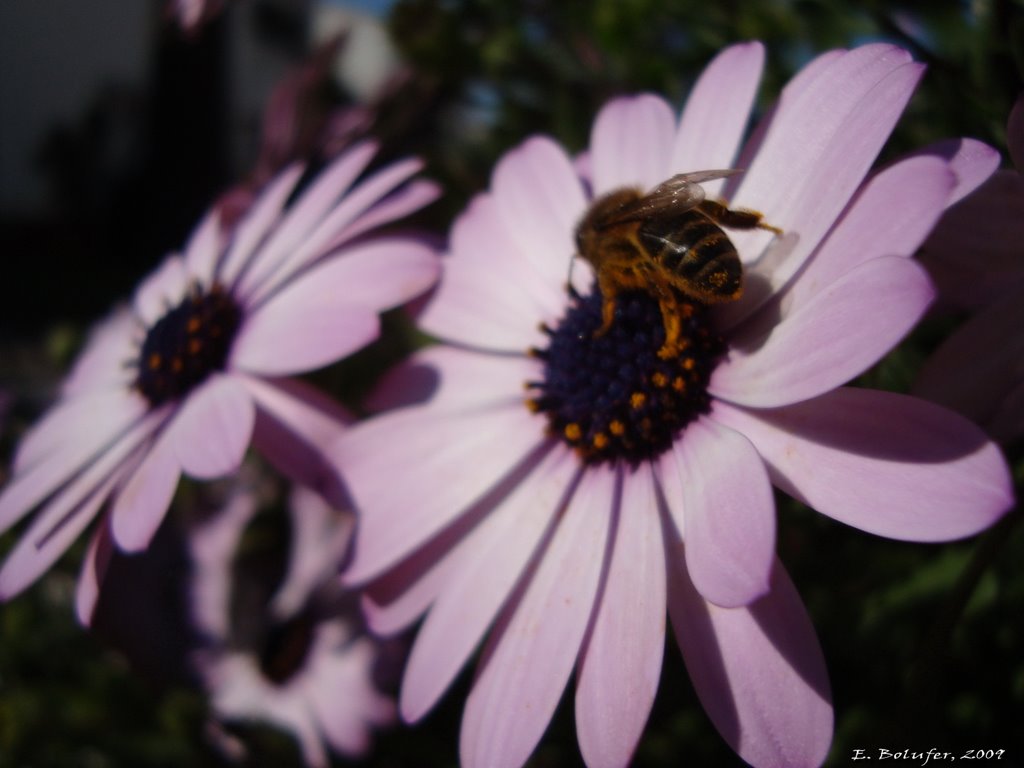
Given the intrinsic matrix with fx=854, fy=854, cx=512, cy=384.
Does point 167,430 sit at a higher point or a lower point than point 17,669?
higher

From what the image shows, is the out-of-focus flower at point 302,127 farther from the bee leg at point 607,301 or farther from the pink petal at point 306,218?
the bee leg at point 607,301

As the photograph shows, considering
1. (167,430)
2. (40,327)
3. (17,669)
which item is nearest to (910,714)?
(167,430)

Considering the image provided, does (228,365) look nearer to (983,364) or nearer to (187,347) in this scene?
(187,347)

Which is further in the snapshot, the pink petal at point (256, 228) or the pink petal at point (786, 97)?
the pink petal at point (256, 228)

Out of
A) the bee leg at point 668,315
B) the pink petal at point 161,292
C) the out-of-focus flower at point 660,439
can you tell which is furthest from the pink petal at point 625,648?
the pink petal at point 161,292

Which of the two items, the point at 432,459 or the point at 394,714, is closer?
the point at 432,459

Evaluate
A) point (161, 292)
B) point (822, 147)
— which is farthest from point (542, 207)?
point (161, 292)

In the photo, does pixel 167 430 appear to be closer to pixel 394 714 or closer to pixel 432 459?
pixel 432 459

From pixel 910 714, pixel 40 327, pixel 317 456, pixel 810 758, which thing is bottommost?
pixel 40 327
